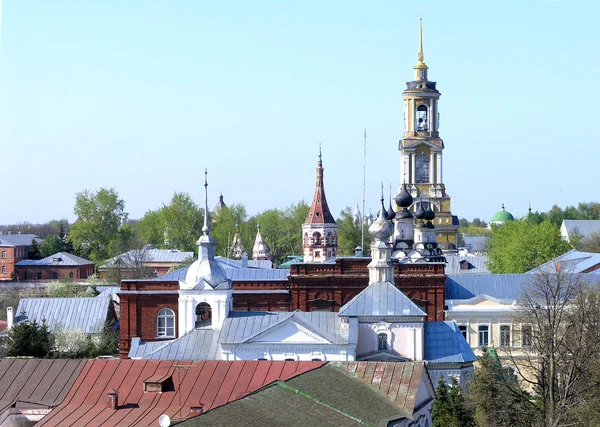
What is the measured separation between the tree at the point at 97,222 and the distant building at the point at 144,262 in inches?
115

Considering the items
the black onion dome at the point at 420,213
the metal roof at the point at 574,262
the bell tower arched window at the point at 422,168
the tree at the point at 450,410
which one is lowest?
the tree at the point at 450,410

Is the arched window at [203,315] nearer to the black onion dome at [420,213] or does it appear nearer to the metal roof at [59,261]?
the black onion dome at [420,213]

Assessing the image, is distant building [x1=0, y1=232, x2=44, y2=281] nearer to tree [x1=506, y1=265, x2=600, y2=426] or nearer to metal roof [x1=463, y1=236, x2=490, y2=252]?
metal roof [x1=463, y1=236, x2=490, y2=252]

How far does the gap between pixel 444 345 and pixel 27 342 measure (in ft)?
44.3

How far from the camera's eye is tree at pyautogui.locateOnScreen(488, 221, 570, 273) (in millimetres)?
78188

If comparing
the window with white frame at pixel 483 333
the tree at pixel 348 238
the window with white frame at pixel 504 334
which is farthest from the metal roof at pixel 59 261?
the window with white frame at pixel 504 334

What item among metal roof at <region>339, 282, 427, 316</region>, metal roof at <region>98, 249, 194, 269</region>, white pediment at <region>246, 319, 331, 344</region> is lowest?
white pediment at <region>246, 319, 331, 344</region>

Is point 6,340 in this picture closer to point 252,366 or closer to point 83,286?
point 252,366

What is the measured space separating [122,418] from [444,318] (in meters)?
25.2

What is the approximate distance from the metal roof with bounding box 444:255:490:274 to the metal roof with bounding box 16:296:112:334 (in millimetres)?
20948

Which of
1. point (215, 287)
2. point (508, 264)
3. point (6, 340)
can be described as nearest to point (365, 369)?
point (215, 287)

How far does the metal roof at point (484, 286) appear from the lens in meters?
58.7

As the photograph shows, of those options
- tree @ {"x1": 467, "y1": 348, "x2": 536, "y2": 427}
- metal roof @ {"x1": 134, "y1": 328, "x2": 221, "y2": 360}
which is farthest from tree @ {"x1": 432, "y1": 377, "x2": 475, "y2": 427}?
metal roof @ {"x1": 134, "y1": 328, "x2": 221, "y2": 360}

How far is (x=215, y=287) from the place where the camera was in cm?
4534
